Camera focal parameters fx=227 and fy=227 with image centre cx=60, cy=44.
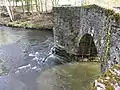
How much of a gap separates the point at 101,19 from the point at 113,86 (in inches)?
240

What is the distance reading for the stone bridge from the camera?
20.3ft

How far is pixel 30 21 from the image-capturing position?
21391 mm

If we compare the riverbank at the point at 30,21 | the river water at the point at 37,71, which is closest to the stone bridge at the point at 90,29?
the river water at the point at 37,71

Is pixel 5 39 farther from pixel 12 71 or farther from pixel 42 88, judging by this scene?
pixel 42 88

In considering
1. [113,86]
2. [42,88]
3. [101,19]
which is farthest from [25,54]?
[113,86]

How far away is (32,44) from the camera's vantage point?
50.2ft

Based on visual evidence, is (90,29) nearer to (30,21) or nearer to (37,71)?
(37,71)

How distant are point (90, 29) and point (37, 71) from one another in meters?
3.29

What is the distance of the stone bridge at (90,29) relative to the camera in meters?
6.19

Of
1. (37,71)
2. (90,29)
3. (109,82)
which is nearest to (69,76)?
(37,71)

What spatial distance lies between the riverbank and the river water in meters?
4.64

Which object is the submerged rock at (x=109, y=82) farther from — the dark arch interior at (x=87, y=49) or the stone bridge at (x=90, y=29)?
the dark arch interior at (x=87, y=49)

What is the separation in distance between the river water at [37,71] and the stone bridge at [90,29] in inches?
45.0

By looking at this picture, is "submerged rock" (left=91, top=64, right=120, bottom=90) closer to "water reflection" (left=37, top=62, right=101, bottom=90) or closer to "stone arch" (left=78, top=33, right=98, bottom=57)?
"water reflection" (left=37, top=62, right=101, bottom=90)
